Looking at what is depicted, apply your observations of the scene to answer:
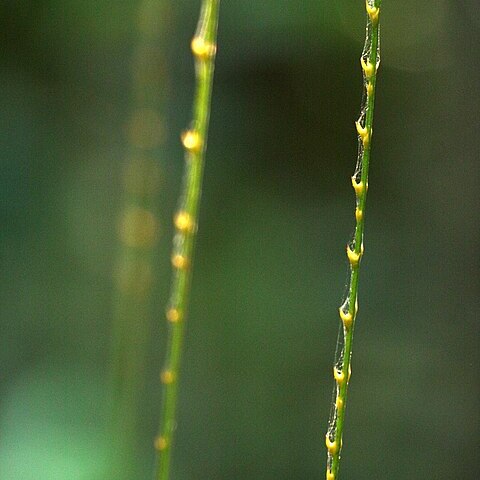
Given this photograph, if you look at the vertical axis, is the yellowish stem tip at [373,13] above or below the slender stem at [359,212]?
above

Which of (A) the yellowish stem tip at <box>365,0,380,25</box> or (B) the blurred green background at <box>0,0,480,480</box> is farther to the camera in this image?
(B) the blurred green background at <box>0,0,480,480</box>

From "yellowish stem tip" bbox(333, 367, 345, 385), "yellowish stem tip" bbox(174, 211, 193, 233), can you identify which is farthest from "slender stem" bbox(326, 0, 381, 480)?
"yellowish stem tip" bbox(174, 211, 193, 233)

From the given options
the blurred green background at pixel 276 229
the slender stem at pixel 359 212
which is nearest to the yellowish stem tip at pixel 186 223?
the slender stem at pixel 359 212

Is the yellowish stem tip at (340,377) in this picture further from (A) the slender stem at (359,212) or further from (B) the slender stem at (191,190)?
(B) the slender stem at (191,190)

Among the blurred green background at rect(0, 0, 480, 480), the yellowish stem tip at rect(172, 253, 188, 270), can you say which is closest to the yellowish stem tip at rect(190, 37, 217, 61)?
the yellowish stem tip at rect(172, 253, 188, 270)

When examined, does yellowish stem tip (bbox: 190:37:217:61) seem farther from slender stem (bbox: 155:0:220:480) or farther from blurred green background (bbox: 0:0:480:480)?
blurred green background (bbox: 0:0:480:480)

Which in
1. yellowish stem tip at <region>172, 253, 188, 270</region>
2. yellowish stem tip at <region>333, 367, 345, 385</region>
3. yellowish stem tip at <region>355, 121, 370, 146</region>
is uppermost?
yellowish stem tip at <region>355, 121, 370, 146</region>

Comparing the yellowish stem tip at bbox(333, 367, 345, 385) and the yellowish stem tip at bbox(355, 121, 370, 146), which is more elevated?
the yellowish stem tip at bbox(355, 121, 370, 146)

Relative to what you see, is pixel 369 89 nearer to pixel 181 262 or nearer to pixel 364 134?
pixel 364 134
